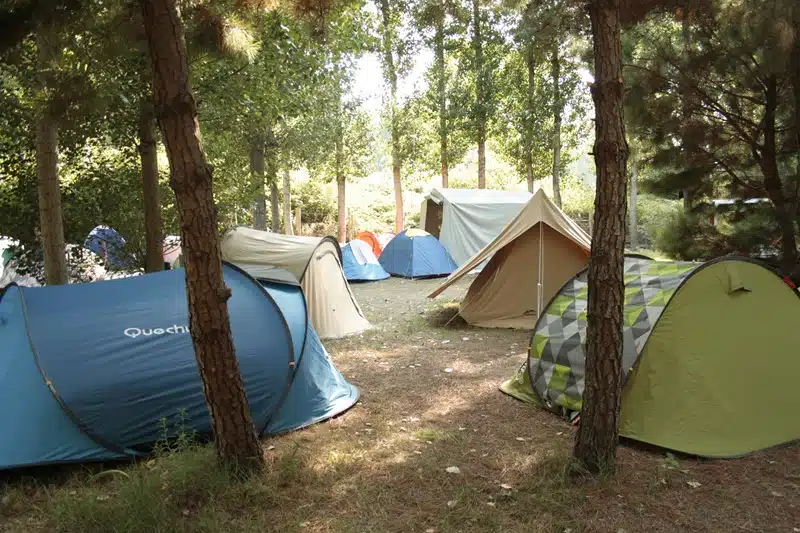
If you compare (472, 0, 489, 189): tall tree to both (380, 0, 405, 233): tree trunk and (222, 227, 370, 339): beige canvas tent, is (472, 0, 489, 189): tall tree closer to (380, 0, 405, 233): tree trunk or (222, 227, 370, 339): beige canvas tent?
(380, 0, 405, 233): tree trunk

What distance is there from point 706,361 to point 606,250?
136 cm

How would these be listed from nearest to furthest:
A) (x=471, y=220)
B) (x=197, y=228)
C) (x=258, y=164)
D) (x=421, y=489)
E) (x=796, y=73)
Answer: (x=197, y=228) < (x=421, y=489) < (x=796, y=73) < (x=258, y=164) < (x=471, y=220)

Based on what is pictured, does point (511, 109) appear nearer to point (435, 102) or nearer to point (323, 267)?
point (435, 102)

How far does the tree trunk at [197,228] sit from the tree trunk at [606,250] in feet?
6.31

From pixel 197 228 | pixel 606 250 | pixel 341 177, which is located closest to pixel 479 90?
pixel 341 177

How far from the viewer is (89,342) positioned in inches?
148

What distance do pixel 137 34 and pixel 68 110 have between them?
2.30ft

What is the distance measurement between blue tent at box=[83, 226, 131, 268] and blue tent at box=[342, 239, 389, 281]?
238 inches

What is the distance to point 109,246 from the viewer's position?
7512mm

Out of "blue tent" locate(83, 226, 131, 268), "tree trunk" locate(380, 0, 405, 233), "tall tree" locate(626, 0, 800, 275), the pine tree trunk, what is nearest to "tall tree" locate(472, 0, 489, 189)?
"tree trunk" locate(380, 0, 405, 233)

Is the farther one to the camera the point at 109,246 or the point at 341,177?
the point at 341,177

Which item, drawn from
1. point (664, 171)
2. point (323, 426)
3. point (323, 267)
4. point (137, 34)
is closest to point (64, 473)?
point (323, 426)

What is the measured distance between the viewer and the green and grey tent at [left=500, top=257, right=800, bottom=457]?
12.4 ft

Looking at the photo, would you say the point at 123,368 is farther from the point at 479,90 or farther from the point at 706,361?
the point at 479,90
